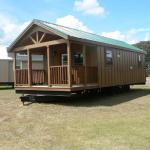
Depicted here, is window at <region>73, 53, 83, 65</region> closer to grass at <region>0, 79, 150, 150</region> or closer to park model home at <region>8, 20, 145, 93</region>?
park model home at <region>8, 20, 145, 93</region>

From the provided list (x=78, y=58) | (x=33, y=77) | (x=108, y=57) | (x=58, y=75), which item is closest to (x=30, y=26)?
(x=58, y=75)

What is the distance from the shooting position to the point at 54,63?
Result: 17969 mm

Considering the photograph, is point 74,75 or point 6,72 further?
point 6,72

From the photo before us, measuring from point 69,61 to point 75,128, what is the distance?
5239 millimetres

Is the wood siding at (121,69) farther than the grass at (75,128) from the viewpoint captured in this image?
Yes

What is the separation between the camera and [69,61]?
1309 cm

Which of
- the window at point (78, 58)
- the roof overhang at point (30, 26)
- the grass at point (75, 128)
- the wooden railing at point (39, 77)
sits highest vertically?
the roof overhang at point (30, 26)

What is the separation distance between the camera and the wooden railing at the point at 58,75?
45.2ft

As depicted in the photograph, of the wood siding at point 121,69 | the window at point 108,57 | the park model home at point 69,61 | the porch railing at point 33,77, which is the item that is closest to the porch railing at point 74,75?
the park model home at point 69,61

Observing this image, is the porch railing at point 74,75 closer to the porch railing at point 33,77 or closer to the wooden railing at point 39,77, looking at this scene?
the porch railing at point 33,77

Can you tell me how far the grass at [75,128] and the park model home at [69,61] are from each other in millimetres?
2195

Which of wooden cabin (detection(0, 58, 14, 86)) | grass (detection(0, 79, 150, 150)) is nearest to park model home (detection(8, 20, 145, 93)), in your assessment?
grass (detection(0, 79, 150, 150))

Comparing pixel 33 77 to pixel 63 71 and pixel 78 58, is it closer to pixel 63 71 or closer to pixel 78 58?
pixel 78 58

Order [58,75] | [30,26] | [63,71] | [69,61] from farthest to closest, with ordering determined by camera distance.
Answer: [30,26] → [58,75] → [63,71] → [69,61]
